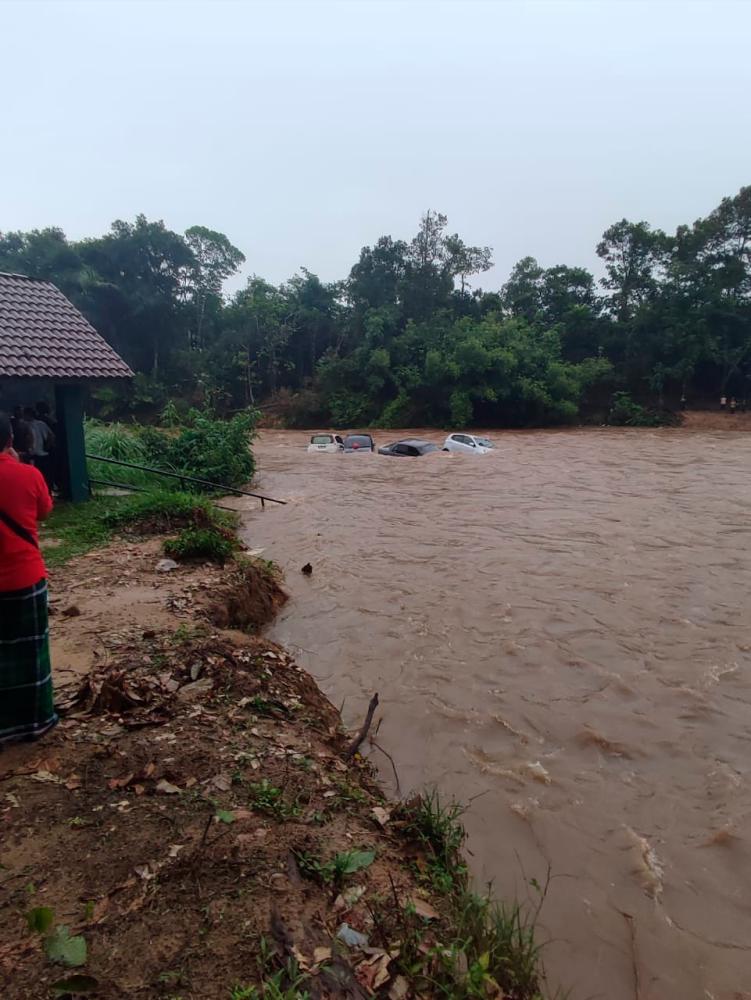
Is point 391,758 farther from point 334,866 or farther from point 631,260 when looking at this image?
point 631,260

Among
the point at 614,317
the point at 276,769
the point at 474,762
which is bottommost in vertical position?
the point at 474,762

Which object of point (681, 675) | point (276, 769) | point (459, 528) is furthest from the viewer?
point (459, 528)

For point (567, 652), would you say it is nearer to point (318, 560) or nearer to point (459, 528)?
point (318, 560)

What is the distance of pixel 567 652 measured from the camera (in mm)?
5906

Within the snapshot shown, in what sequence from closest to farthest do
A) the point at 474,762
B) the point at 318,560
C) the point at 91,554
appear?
the point at 474,762 < the point at 91,554 < the point at 318,560

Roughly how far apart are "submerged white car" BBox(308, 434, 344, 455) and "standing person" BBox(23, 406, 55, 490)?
1309 centimetres

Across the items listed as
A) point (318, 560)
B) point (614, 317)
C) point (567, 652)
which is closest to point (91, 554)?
point (318, 560)

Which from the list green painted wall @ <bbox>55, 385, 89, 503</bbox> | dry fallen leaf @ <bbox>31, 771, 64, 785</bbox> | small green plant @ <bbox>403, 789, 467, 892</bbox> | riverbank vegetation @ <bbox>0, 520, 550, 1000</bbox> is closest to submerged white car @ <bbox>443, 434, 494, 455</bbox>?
green painted wall @ <bbox>55, 385, 89, 503</bbox>

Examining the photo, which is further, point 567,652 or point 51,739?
point 567,652

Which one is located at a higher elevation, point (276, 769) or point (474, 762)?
point (276, 769)

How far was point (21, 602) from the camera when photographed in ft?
10.2

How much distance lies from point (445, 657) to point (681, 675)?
207cm

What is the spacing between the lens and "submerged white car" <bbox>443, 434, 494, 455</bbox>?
20.9 metres

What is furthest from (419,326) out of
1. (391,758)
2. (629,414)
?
(391,758)
